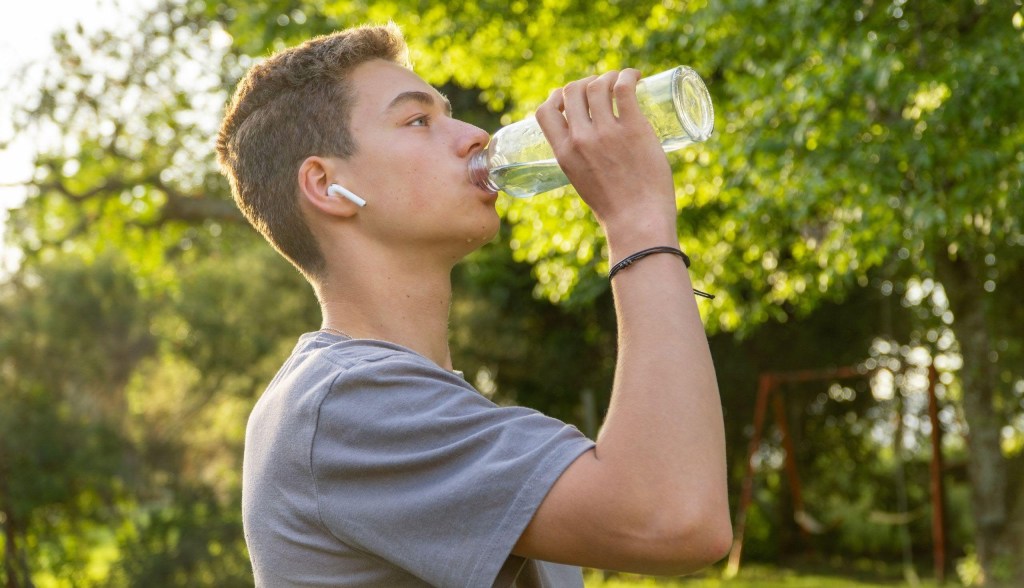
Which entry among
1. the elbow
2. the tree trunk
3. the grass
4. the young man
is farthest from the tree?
the elbow

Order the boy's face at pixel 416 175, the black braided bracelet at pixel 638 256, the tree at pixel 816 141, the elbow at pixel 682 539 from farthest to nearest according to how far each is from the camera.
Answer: the tree at pixel 816 141
the boy's face at pixel 416 175
the black braided bracelet at pixel 638 256
the elbow at pixel 682 539

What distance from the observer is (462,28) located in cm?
1028

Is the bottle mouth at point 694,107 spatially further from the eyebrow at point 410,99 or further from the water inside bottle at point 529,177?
the eyebrow at point 410,99

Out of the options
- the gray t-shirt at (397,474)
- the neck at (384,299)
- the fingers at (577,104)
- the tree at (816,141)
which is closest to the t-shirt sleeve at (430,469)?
the gray t-shirt at (397,474)

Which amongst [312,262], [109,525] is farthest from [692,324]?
[109,525]

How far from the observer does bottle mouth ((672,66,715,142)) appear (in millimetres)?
1845

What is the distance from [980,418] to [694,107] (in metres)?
8.77

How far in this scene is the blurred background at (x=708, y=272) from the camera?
665 cm

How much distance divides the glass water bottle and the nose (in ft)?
0.06

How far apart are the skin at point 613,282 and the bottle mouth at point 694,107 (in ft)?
1.22

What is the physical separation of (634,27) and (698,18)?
209 centimetres

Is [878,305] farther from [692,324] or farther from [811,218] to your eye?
[692,324]

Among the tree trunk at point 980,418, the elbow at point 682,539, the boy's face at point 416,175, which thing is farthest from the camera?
the tree trunk at point 980,418

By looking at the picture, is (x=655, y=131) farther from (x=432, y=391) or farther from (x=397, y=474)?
(x=397, y=474)
